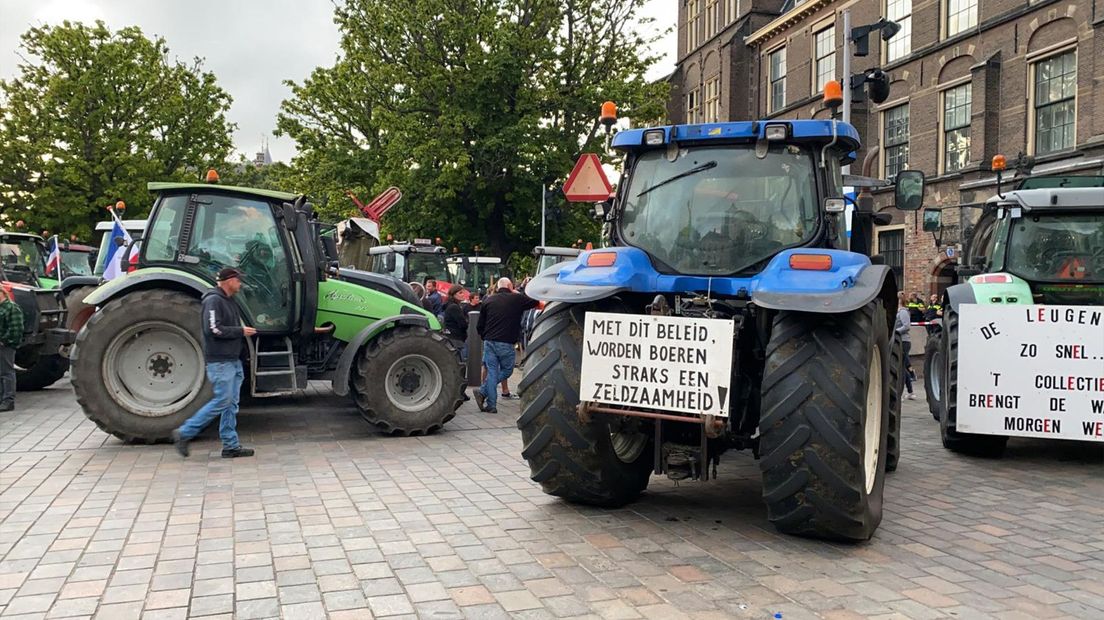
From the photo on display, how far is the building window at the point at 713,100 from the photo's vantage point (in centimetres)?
3725

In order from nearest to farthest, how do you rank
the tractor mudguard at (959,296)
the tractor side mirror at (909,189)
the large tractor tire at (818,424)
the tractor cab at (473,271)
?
the large tractor tire at (818,424) < the tractor side mirror at (909,189) < the tractor mudguard at (959,296) < the tractor cab at (473,271)

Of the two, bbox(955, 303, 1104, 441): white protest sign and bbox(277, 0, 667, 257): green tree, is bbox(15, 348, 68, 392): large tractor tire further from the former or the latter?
bbox(277, 0, 667, 257): green tree

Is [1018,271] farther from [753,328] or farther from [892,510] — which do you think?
[753,328]

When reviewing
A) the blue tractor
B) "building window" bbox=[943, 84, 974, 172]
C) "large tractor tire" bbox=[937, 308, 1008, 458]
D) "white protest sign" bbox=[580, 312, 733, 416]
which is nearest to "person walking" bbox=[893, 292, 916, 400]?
"large tractor tire" bbox=[937, 308, 1008, 458]

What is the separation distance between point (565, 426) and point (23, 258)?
41.1ft

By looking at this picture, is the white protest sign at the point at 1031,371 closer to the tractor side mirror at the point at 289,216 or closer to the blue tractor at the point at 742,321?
the blue tractor at the point at 742,321

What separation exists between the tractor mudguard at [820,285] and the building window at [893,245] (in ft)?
74.3

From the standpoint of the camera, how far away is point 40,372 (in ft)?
41.7

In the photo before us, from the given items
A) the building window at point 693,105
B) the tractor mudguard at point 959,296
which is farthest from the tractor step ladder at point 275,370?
the building window at point 693,105

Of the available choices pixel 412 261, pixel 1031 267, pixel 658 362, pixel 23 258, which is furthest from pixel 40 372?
pixel 1031 267

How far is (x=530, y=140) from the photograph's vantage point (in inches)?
1033

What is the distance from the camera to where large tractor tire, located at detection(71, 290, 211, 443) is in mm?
8047

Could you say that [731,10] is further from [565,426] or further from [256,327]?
[565,426]

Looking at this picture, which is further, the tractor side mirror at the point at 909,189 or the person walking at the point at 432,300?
the person walking at the point at 432,300
